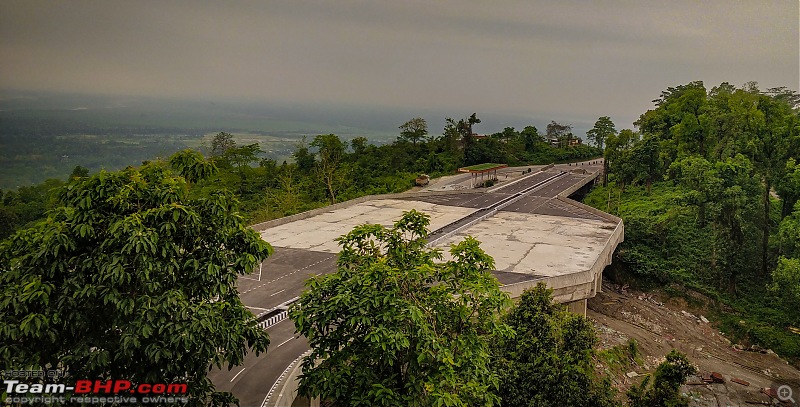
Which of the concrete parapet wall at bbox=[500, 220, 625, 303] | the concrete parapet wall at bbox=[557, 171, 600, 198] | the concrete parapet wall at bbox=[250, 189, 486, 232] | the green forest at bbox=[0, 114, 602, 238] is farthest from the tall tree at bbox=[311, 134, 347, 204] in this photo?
the concrete parapet wall at bbox=[500, 220, 625, 303]

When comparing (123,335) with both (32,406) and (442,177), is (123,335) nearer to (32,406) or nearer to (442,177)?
(32,406)

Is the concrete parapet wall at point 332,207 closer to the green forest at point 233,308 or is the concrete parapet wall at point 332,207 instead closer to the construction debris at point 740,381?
the green forest at point 233,308

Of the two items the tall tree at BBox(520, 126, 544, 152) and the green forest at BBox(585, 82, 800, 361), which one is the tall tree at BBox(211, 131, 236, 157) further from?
the green forest at BBox(585, 82, 800, 361)

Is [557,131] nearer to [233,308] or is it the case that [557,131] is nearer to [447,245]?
[447,245]

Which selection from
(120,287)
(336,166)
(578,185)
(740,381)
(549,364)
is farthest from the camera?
(578,185)

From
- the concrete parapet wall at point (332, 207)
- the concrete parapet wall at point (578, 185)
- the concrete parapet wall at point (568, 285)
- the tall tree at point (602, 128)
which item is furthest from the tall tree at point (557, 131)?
the concrete parapet wall at point (568, 285)

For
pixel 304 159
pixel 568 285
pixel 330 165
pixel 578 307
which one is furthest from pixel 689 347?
pixel 304 159
